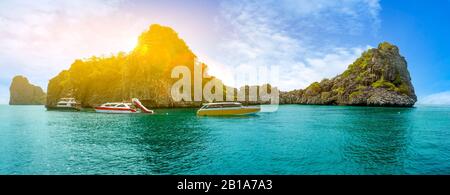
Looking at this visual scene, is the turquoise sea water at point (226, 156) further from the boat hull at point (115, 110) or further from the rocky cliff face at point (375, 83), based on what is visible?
the rocky cliff face at point (375, 83)

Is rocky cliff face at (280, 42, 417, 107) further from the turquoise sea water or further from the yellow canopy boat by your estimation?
the turquoise sea water

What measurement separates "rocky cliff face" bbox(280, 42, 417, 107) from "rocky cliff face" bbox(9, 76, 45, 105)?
729 ft

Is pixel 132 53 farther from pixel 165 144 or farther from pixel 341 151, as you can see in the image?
pixel 341 151

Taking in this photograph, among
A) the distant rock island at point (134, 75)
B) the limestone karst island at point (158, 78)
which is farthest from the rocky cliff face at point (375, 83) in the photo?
the distant rock island at point (134, 75)

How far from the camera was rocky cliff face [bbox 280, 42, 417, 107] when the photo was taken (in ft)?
368

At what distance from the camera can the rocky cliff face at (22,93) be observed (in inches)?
6905

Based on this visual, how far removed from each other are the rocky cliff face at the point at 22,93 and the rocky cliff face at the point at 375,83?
222272 millimetres

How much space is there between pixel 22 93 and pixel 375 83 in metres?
248

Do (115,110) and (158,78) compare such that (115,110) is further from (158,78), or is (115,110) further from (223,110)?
(158,78)

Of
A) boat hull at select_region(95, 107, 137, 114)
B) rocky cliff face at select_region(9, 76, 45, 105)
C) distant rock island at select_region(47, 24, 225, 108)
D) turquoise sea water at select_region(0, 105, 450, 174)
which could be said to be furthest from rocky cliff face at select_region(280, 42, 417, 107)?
rocky cliff face at select_region(9, 76, 45, 105)

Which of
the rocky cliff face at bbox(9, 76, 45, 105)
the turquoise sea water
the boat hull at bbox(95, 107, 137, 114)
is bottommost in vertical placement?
the turquoise sea water
